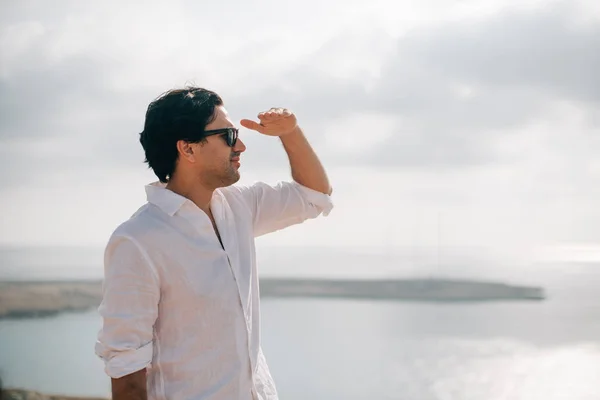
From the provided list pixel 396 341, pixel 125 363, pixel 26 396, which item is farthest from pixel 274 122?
pixel 396 341

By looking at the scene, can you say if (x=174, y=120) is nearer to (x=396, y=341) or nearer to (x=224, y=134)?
(x=224, y=134)

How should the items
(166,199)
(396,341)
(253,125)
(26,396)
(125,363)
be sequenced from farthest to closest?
(396,341) → (26,396) → (253,125) → (166,199) → (125,363)

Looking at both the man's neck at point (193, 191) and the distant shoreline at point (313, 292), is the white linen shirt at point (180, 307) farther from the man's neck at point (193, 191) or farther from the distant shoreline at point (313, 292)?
the distant shoreline at point (313, 292)

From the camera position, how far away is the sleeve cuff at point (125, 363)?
4.00 feet

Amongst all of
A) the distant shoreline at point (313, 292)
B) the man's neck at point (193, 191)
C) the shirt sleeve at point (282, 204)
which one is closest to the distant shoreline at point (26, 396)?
the distant shoreline at point (313, 292)

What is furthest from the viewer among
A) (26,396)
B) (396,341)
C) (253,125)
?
(396,341)

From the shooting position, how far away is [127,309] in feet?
4.07

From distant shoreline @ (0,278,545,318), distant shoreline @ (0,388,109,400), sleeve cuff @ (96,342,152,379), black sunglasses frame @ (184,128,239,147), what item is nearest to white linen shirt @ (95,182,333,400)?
sleeve cuff @ (96,342,152,379)

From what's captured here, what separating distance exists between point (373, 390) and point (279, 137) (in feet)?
30.4

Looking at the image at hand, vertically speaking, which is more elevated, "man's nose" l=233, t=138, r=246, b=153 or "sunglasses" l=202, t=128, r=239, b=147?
"sunglasses" l=202, t=128, r=239, b=147

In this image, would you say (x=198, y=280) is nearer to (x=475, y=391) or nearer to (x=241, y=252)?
(x=241, y=252)

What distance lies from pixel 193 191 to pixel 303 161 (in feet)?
0.91

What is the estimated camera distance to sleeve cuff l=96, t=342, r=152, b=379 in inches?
48.1

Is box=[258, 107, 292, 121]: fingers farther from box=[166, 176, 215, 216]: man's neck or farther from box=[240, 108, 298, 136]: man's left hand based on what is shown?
box=[166, 176, 215, 216]: man's neck
